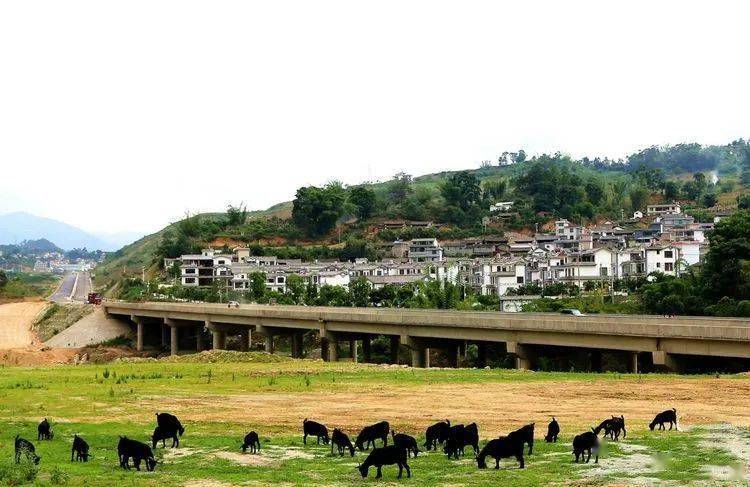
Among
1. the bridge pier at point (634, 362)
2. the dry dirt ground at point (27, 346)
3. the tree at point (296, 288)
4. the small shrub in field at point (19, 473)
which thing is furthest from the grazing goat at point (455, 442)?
the tree at point (296, 288)

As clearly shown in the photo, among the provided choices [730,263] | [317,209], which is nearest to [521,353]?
[730,263]

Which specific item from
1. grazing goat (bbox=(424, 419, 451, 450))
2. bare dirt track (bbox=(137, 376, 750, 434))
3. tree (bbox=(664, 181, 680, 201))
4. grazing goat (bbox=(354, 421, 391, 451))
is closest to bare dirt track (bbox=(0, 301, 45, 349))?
bare dirt track (bbox=(137, 376, 750, 434))

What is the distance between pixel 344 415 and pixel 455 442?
834 cm

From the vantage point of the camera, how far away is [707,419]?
23797mm

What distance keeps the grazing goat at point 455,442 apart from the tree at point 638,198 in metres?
148

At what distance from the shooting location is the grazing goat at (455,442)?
18828 millimetres

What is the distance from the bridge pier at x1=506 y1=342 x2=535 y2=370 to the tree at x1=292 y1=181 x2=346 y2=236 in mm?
103344

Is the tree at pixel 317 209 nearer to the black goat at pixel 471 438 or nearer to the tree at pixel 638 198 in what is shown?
the tree at pixel 638 198

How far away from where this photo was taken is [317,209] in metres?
152

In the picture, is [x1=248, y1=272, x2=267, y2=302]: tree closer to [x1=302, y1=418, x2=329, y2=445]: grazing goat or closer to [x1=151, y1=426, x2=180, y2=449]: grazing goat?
[x1=151, y1=426, x2=180, y2=449]: grazing goat

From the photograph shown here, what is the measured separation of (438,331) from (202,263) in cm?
8094

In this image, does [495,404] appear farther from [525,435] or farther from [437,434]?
[525,435]

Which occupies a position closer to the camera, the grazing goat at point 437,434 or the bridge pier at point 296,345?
the grazing goat at point 437,434

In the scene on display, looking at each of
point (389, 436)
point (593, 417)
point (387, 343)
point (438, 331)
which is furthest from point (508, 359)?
point (389, 436)
